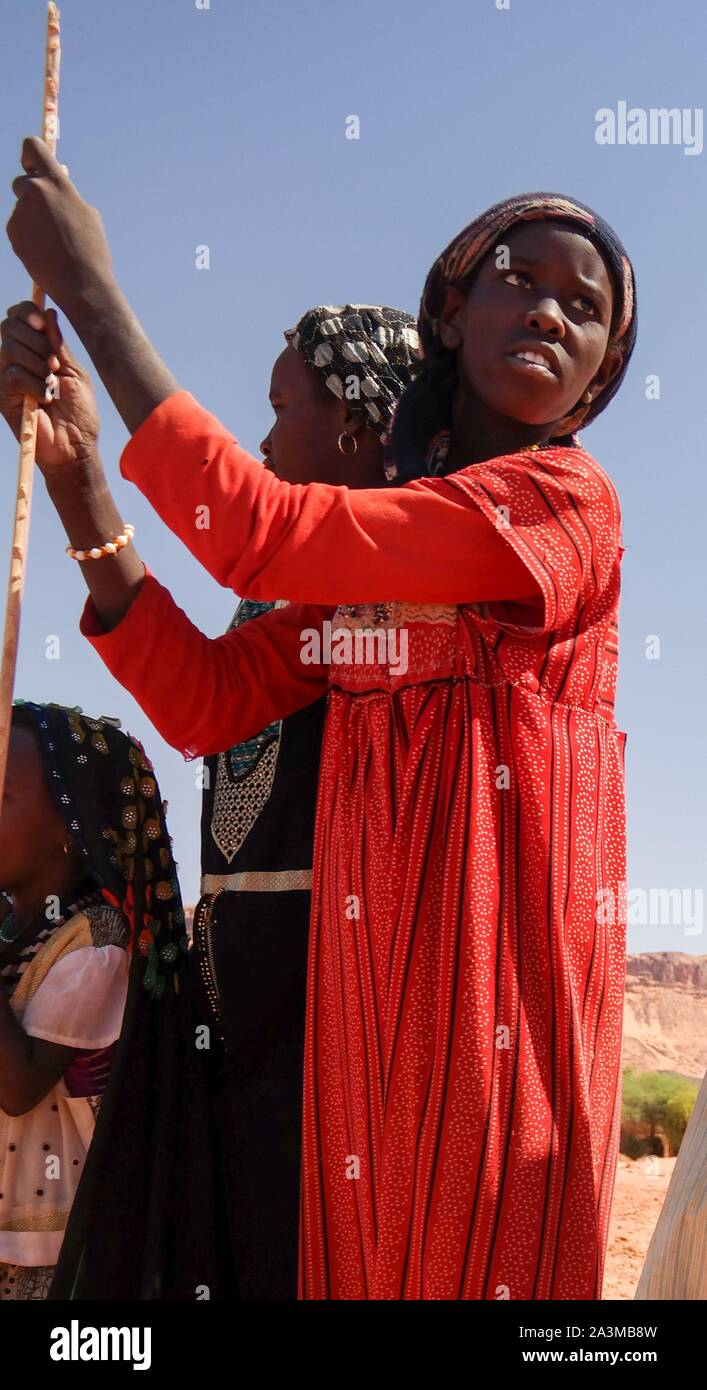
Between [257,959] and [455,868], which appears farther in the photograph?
[257,959]

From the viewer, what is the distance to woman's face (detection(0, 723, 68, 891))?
12.2 feet

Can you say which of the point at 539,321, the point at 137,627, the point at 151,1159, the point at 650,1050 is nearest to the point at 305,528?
the point at 137,627

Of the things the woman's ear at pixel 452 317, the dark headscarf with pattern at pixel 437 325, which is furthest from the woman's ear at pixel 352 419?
the woman's ear at pixel 452 317

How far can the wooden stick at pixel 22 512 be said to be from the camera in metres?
2.52

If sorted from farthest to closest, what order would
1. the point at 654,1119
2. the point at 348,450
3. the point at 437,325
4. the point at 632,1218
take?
the point at 654,1119 → the point at 632,1218 → the point at 348,450 → the point at 437,325

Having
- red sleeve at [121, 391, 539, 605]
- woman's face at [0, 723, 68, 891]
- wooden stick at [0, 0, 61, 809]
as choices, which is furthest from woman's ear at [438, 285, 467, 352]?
woman's face at [0, 723, 68, 891]

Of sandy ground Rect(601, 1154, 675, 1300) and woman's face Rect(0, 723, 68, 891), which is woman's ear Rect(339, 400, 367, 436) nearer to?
woman's face Rect(0, 723, 68, 891)

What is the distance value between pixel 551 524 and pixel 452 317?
2.21 feet

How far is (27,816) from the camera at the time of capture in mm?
3711

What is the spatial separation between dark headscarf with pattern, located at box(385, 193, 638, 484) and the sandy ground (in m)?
8.75

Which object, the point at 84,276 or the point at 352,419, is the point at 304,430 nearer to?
the point at 352,419

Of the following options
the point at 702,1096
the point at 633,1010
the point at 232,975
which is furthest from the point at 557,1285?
the point at 633,1010

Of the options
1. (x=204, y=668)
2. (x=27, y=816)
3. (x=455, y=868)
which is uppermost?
A: (x=204, y=668)

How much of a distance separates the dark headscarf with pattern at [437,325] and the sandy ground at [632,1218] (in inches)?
345
